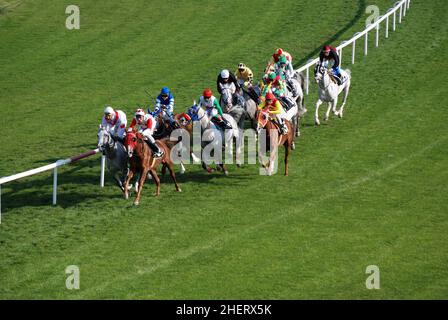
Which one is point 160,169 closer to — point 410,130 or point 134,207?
point 134,207

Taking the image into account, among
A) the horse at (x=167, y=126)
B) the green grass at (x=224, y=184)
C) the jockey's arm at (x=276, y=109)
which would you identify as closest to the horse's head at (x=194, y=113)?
the horse at (x=167, y=126)

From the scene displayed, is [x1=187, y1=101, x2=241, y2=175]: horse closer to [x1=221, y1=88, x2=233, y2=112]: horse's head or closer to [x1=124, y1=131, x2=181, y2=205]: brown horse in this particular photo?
[x1=221, y1=88, x2=233, y2=112]: horse's head

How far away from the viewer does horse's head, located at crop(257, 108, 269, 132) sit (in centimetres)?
2072

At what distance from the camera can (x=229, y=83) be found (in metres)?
23.1

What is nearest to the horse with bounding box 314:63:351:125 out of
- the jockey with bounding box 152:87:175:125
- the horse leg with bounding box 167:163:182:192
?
the jockey with bounding box 152:87:175:125

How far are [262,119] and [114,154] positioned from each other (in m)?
3.78

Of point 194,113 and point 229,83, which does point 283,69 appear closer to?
point 229,83

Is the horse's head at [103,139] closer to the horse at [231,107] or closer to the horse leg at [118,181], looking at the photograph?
the horse leg at [118,181]

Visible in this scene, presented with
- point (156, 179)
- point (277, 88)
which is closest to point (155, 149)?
point (156, 179)
